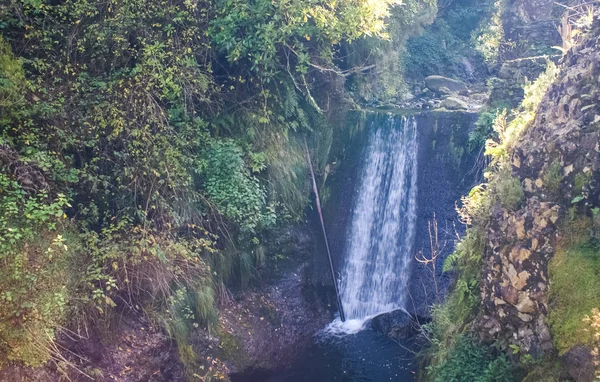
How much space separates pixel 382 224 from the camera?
9406 millimetres

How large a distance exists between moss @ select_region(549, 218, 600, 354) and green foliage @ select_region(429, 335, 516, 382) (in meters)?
0.64

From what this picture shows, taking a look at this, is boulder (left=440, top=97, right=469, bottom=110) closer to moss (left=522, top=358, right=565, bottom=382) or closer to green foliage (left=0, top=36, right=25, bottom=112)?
moss (left=522, top=358, right=565, bottom=382)

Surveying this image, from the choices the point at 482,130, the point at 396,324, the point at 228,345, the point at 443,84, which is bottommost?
the point at 396,324

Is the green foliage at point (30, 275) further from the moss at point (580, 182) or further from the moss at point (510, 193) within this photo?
the moss at point (580, 182)

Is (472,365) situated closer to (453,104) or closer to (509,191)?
(509,191)

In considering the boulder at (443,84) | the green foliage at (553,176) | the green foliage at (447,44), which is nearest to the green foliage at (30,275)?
the green foliage at (553,176)

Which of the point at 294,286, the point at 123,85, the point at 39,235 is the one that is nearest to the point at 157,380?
the point at 39,235

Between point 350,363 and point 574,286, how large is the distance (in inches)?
178

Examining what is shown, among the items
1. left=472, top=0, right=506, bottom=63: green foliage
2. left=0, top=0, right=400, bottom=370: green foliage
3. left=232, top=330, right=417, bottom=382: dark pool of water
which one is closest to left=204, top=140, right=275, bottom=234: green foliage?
left=0, top=0, right=400, bottom=370: green foliage

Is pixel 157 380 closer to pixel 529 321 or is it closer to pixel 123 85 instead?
pixel 123 85

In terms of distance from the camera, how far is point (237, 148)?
7691 millimetres

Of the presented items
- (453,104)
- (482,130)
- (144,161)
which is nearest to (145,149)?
(144,161)

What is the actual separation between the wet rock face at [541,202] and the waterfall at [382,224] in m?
3.73

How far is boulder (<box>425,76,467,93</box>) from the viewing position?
483 inches
